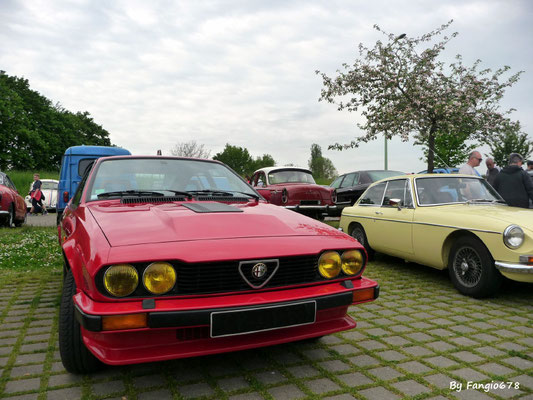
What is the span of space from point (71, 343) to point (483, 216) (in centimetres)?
404

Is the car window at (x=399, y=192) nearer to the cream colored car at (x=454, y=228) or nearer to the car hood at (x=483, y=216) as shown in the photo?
the cream colored car at (x=454, y=228)

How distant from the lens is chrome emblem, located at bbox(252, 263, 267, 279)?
226 centimetres

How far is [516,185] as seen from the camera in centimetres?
639

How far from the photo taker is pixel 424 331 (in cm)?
340

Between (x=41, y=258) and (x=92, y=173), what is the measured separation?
3.96m

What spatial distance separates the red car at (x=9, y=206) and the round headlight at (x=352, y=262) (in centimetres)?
1004

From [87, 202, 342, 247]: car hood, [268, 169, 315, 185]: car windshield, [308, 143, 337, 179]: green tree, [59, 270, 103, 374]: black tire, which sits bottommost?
[59, 270, 103, 374]: black tire

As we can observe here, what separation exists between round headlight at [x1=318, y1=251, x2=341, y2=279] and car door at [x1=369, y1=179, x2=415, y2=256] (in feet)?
10.1

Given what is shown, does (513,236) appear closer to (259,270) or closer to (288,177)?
(259,270)

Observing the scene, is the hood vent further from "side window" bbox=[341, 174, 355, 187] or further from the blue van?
"side window" bbox=[341, 174, 355, 187]

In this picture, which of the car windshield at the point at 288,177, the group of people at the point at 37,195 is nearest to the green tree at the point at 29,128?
the group of people at the point at 37,195

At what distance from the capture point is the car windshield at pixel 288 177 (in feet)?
35.9

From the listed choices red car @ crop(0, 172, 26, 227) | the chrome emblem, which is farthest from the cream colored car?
red car @ crop(0, 172, 26, 227)

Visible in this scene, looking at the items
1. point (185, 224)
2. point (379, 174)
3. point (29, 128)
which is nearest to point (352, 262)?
point (185, 224)
